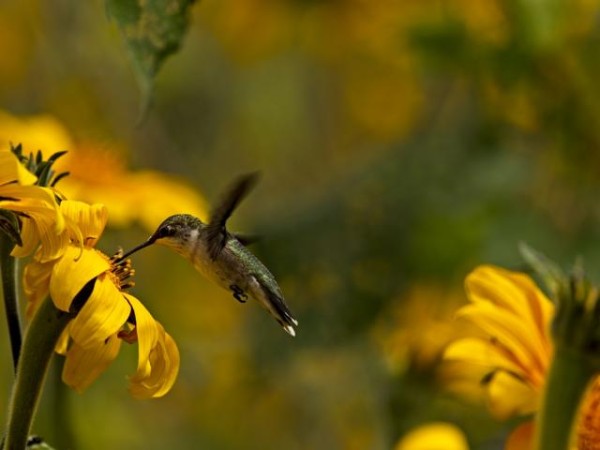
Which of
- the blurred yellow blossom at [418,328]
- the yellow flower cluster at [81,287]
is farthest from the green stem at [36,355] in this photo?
the blurred yellow blossom at [418,328]

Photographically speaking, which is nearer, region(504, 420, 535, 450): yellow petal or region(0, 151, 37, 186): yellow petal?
region(0, 151, 37, 186): yellow petal

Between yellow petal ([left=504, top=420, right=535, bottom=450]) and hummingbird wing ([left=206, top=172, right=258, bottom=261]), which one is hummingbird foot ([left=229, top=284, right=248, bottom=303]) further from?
yellow petal ([left=504, top=420, right=535, bottom=450])

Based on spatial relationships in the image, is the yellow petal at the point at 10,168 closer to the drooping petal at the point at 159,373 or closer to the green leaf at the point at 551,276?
the drooping petal at the point at 159,373

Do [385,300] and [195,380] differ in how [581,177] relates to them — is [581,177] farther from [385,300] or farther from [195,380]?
[195,380]

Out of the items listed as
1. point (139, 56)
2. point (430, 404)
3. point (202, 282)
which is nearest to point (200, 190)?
point (202, 282)

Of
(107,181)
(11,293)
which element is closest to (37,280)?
(11,293)

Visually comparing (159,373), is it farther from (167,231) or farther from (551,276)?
(551,276)

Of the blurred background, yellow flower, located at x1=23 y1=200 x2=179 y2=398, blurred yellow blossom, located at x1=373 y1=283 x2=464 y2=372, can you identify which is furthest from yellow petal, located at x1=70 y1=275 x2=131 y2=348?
blurred yellow blossom, located at x1=373 y1=283 x2=464 y2=372
